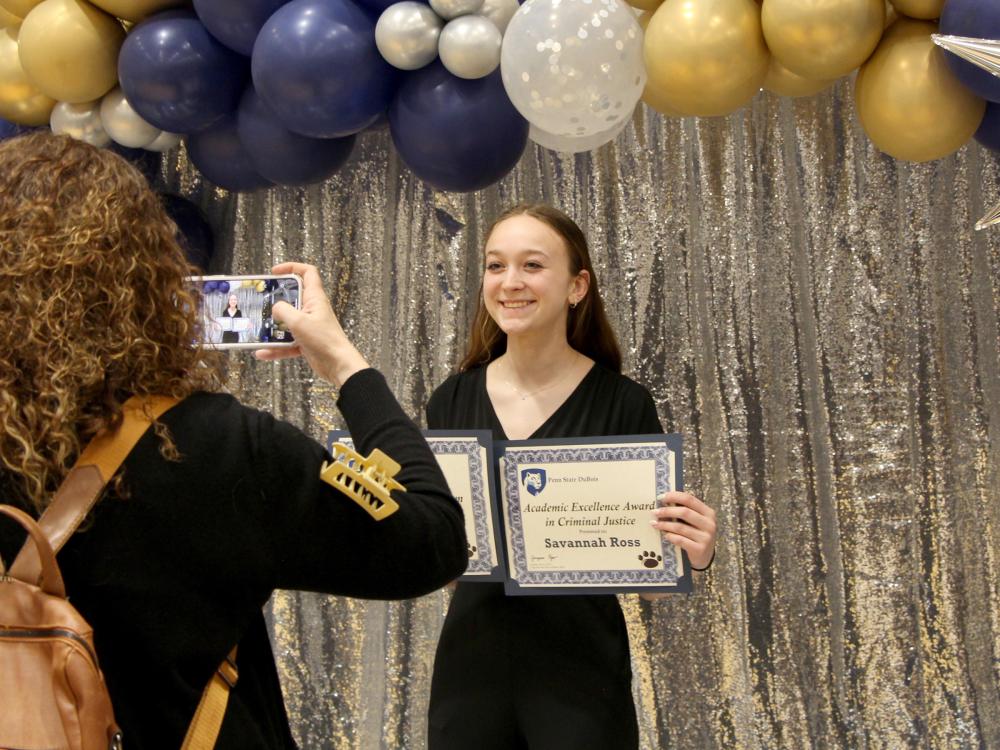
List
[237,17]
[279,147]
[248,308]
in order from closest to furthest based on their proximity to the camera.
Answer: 1. [248,308]
2. [237,17]
3. [279,147]

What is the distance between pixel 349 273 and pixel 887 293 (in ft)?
4.74

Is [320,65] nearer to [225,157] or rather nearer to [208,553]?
[225,157]

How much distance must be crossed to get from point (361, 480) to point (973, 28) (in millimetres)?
1255

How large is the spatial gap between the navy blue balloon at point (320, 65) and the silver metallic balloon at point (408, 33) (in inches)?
1.9

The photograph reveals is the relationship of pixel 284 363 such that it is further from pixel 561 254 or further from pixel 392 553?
pixel 392 553

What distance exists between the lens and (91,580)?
929mm

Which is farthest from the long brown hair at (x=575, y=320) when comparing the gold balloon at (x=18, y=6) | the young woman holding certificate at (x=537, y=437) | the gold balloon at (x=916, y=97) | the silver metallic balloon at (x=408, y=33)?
the gold balloon at (x=18, y=6)

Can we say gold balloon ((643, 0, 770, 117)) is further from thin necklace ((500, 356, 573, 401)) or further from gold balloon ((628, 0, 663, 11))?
thin necklace ((500, 356, 573, 401))

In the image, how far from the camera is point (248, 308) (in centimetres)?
138

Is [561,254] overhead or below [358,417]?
overhead

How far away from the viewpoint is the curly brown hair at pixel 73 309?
0.92 meters

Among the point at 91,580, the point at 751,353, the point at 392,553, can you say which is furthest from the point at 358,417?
the point at 751,353

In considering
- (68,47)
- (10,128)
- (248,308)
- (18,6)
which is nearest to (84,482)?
(248,308)

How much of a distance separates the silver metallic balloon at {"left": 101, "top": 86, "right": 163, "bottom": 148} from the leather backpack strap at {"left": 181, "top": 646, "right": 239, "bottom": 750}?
1.78 m
